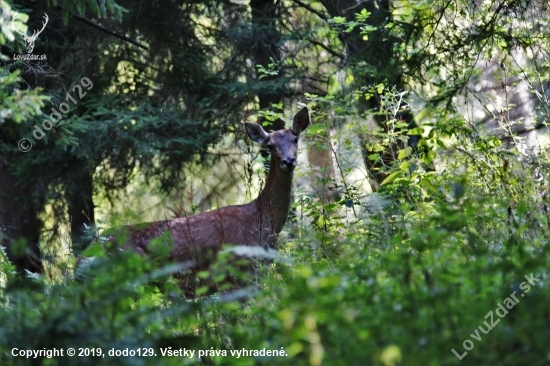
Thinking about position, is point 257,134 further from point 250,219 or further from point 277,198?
point 250,219

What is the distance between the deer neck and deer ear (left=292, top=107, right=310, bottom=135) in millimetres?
422

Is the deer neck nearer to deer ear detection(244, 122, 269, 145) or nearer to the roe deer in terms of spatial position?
the roe deer

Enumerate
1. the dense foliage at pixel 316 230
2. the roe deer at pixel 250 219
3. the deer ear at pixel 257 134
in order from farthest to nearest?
the deer ear at pixel 257 134 < the roe deer at pixel 250 219 < the dense foliage at pixel 316 230

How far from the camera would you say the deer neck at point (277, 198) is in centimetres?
936

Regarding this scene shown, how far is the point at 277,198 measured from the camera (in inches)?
372

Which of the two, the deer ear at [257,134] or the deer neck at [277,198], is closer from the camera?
the deer neck at [277,198]

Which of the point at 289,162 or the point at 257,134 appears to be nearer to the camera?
the point at 289,162

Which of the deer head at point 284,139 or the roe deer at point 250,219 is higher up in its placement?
the deer head at point 284,139

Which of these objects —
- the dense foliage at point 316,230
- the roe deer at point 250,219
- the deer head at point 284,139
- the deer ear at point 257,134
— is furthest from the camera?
the deer ear at point 257,134

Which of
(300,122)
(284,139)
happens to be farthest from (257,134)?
(300,122)

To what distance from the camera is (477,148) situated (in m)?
7.73

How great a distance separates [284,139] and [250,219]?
0.98m

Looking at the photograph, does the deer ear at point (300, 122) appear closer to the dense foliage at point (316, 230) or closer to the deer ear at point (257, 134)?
the dense foliage at point (316, 230)

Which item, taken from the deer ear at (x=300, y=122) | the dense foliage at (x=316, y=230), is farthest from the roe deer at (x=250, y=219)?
the dense foliage at (x=316, y=230)
